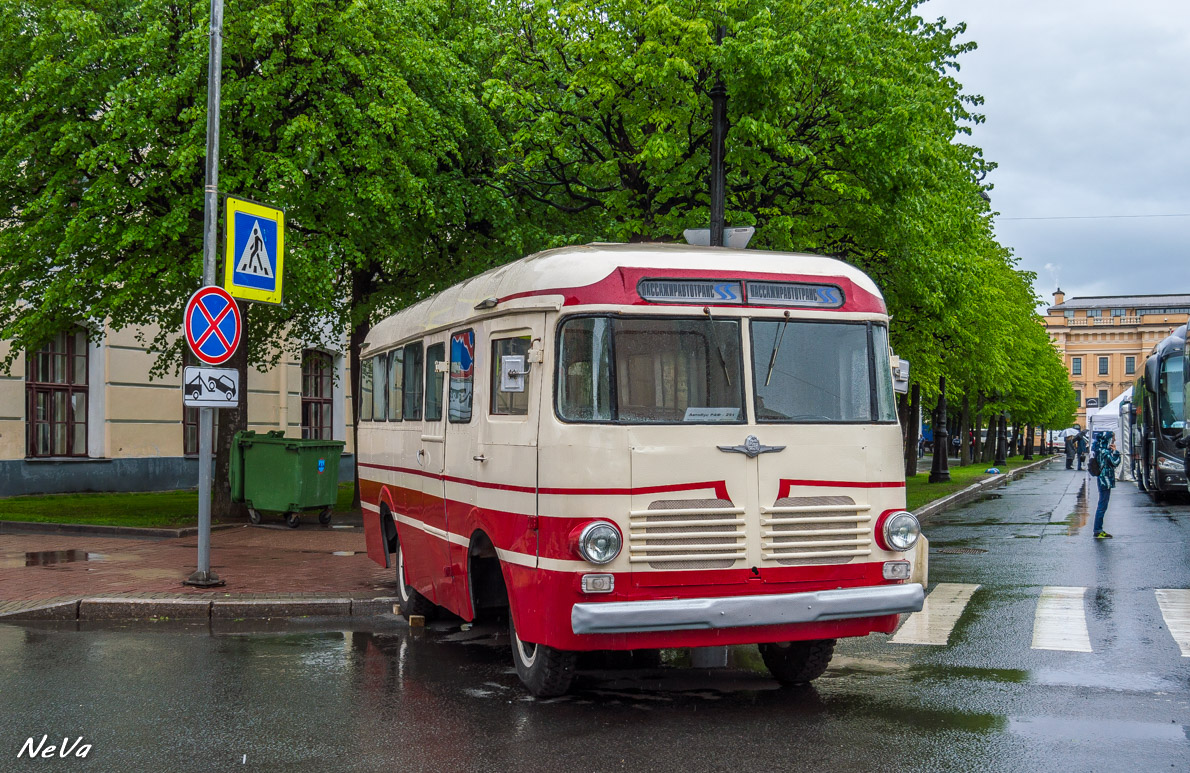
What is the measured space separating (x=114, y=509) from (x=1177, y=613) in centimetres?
1691

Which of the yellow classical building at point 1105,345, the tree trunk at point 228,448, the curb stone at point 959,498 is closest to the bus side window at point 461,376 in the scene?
the tree trunk at point 228,448

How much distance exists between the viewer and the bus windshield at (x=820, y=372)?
22.0ft

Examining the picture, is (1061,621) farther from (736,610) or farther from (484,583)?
(484,583)

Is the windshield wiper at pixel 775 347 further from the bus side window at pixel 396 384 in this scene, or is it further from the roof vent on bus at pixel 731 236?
the roof vent on bus at pixel 731 236

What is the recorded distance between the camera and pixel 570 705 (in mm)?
6746

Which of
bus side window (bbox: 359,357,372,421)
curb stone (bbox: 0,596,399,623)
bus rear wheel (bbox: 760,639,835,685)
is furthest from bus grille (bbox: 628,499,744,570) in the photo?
bus side window (bbox: 359,357,372,421)

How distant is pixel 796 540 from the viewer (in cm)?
Result: 654

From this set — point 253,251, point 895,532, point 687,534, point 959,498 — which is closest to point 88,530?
point 253,251

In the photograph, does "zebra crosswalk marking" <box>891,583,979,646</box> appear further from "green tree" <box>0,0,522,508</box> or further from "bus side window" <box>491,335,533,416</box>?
"green tree" <box>0,0,522,508</box>

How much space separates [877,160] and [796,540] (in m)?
11.6

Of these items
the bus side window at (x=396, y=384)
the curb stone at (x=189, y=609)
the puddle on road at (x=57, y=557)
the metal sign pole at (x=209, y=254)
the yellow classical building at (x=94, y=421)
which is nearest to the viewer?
the bus side window at (x=396, y=384)

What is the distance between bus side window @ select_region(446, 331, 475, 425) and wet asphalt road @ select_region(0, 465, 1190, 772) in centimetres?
178

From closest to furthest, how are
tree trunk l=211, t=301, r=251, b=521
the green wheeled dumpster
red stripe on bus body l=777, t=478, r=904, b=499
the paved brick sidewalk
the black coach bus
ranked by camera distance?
red stripe on bus body l=777, t=478, r=904, b=499
the paved brick sidewalk
the green wheeled dumpster
tree trunk l=211, t=301, r=251, b=521
the black coach bus

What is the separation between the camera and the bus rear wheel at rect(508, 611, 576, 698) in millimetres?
6711
